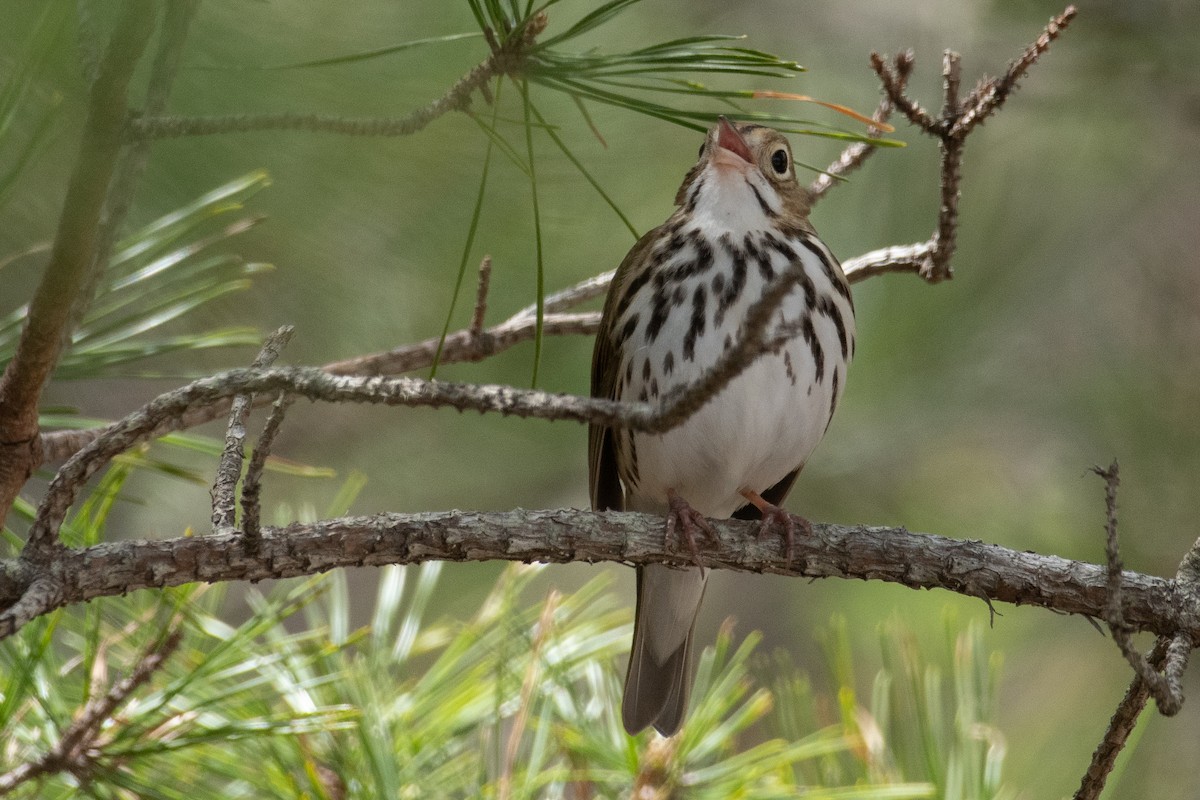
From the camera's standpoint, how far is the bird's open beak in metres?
3.04

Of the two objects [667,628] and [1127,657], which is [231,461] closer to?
[1127,657]

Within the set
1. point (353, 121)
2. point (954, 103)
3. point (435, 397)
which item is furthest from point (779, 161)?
point (435, 397)

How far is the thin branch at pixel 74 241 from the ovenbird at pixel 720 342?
4.09 feet

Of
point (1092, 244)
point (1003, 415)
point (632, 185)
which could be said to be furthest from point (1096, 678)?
point (632, 185)

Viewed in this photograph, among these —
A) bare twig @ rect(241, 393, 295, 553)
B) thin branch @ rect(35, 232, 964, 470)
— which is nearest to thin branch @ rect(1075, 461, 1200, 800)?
thin branch @ rect(35, 232, 964, 470)

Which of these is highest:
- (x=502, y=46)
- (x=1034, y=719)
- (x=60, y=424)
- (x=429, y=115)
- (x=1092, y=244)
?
(x=1092, y=244)

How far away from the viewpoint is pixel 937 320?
487cm

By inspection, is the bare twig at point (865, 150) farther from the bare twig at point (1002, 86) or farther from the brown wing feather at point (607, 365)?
the brown wing feather at point (607, 365)

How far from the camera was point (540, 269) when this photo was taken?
7.04 feet

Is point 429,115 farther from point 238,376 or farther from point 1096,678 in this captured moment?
point 1096,678

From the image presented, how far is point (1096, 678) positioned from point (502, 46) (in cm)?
373

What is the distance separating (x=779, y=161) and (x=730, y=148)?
16 cm

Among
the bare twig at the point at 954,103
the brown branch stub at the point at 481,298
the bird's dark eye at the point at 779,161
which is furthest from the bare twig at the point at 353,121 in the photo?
the bird's dark eye at the point at 779,161

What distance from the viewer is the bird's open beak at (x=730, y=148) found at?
3.04 metres
